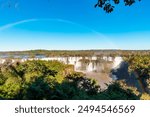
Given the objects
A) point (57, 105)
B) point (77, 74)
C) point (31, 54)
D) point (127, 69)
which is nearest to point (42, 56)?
point (31, 54)

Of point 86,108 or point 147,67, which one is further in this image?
point 147,67

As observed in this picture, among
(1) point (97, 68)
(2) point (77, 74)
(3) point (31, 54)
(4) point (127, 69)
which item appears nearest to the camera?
(2) point (77, 74)

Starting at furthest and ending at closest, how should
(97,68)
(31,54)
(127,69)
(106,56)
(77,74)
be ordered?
(31,54) < (127,69) < (106,56) < (97,68) < (77,74)

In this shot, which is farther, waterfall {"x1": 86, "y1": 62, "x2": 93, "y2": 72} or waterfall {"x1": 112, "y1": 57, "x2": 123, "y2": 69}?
waterfall {"x1": 112, "y1": 57, "x2": 123, "y2": 69}

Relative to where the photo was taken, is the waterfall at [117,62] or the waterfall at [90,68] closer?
the waterfall at [90,68]

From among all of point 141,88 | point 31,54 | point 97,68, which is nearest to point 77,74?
point 97,68

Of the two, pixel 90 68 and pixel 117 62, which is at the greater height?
pixel 117 62

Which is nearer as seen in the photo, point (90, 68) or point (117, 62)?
point (90, 68)

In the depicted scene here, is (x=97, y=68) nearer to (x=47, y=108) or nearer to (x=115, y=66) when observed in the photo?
(x=115, y=66)

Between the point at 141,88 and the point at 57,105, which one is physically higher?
the point at 57,105

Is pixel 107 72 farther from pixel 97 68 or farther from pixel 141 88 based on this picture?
pixel 141 88
